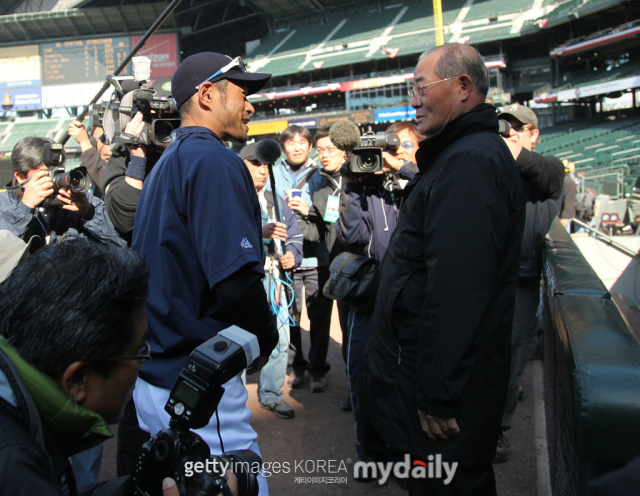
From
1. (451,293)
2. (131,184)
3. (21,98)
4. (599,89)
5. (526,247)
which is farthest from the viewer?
(21,98)

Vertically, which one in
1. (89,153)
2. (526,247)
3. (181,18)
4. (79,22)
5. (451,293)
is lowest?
(526,247)

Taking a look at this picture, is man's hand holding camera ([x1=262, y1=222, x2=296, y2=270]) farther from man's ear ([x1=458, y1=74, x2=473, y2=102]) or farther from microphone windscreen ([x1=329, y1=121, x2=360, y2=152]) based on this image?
man's ear ([x1=458, y1=74, x2=473, y2=102])

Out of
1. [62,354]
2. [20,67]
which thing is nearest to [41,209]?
[62,354]

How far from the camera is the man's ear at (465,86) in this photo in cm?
194

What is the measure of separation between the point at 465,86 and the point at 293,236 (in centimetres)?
220

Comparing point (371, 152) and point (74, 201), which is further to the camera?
point (371, 152)

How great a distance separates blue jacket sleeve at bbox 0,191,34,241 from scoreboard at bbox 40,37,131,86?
39.7 meters

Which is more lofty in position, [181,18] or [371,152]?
[181,18]

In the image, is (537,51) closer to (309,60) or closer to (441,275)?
(309,60)

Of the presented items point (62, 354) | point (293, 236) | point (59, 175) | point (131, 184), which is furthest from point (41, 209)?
point (62, 354)

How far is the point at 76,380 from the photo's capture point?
107 centimetres

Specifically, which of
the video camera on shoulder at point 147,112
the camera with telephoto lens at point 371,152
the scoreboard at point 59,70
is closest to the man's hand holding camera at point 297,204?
the camera with telephoto lens at point 371,152

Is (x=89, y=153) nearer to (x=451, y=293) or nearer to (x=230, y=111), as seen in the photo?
(x=230, y=111)

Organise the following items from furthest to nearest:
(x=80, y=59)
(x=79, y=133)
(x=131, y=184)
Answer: (x=80, y=59) → (x=79, y=133) → (x=131, y=184)
